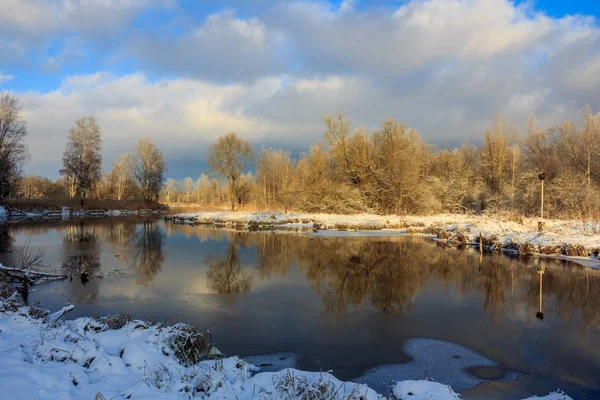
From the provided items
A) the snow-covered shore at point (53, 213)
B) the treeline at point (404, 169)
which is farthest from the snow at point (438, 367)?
the snow-covered shore at point (53, 213)

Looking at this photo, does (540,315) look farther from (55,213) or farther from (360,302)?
(55,213)

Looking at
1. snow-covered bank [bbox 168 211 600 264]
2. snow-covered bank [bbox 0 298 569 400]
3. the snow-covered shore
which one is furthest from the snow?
the snow-covered shore

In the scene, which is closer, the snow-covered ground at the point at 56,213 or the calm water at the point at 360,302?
the calm water at the point at 360,302

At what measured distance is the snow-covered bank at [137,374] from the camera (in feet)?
11.6

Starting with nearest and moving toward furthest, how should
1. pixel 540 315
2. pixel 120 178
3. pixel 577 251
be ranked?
1. pixel 540 315
2. pixel 577 251
3. pixel 120 178

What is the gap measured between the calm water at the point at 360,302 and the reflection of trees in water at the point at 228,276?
0.11 ft

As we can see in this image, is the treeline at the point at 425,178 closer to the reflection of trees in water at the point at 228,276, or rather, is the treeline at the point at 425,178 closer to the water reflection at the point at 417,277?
the water reflection at the point at 417,277

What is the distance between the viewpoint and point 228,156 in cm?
4400

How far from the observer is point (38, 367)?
149 inches

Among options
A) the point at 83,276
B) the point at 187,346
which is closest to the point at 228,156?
the point at 83,276

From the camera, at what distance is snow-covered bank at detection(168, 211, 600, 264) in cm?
1522

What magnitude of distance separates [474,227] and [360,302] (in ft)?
51.1

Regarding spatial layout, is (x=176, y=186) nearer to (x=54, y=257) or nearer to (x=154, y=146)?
(x=154, y=146)

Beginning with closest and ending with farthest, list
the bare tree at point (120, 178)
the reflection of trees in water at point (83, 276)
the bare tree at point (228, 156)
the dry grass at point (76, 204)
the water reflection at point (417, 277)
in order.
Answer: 1. the water reflection at point (417, 277)
2. the reflection of trees in water at point (83, 276)
3. the dry grass at point (76, 204)
4. the bare tree at point (228, 156)
5. the bare tree at point (120, 178)
